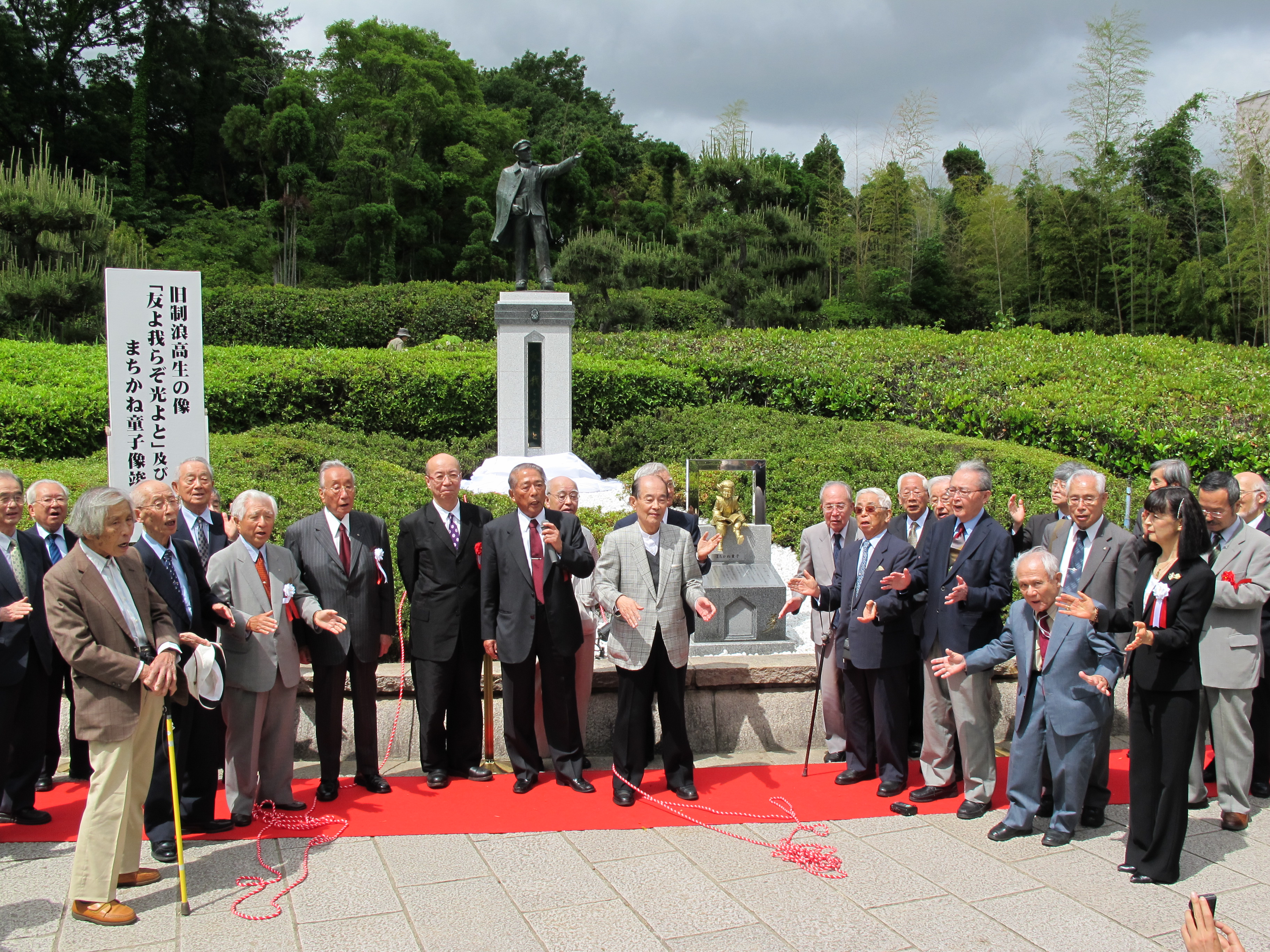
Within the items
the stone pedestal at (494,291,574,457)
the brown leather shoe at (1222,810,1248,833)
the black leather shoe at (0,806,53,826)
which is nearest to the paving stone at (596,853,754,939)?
the brown leather shoe at (1222,810,1248,833)

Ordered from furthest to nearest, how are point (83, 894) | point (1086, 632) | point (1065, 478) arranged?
point (1065, 478) → point (1086, 632) → point (83, 894)

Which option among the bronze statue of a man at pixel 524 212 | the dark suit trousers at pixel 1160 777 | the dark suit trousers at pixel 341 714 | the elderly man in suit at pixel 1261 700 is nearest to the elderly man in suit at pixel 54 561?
the dark suit trousers at pixel 341 714

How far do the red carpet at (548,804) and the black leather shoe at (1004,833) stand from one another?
323mm

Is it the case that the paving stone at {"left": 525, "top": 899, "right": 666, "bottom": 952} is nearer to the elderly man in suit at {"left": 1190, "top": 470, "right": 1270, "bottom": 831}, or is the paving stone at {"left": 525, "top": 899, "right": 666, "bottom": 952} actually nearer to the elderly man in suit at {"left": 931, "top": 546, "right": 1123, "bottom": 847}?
the elderly man in suit at {"left": 931, "top": 546, "right": 1123, "bottom": 847}

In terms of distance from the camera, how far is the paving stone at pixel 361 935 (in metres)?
2.89

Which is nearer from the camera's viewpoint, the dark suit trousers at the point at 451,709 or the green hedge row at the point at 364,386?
the dark suit trousers at the point at 451,709

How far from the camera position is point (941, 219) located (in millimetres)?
26094

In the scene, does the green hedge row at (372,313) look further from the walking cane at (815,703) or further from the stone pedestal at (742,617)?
the walking cane at (815,703)

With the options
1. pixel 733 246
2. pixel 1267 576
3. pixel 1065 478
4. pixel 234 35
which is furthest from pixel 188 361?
pixel 234 35

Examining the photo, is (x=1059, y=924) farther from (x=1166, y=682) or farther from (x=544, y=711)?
(x=544, y=711)

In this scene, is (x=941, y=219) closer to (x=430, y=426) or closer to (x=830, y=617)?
(x=430, y=426)

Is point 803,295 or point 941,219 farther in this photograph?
point 941,219

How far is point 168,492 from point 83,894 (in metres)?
1.57

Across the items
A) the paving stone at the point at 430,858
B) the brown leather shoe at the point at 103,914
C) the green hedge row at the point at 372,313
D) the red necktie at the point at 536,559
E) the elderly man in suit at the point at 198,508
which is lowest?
the paving stone at the point at 430,858
